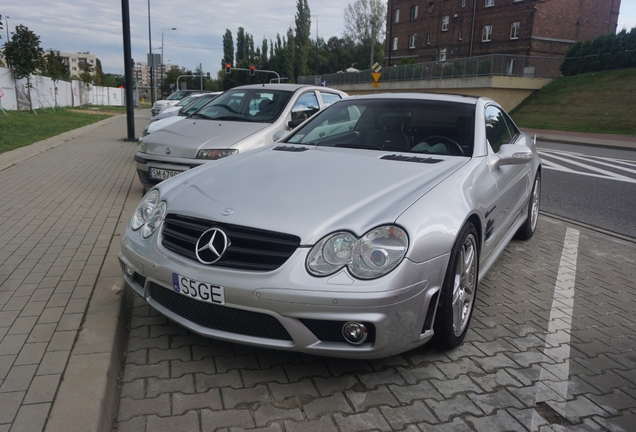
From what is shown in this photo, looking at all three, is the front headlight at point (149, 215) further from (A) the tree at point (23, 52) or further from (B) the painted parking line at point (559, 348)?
(A) the tree at point (23, 52)

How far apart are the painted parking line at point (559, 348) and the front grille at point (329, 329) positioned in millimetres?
856

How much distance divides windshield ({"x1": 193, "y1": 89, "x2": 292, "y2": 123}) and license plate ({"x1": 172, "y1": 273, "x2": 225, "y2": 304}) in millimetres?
4876

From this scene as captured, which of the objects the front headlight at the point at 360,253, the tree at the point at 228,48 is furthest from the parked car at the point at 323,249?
the tree at the point at 228,48

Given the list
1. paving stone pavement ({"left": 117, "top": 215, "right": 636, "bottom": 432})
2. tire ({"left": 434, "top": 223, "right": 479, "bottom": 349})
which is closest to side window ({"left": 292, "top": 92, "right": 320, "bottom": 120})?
paving stone pavement ({"left": 117, "top": 215, "right": 636, "bottom": 432})

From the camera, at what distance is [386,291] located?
102 inches

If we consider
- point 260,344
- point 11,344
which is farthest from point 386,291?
point 11,344

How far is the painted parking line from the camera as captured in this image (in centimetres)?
278

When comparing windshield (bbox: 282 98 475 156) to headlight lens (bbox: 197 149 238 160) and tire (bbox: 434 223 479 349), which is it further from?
headlight lens (bbox: 197 149 238 160)

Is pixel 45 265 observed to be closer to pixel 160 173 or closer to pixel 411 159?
pixel 160 173

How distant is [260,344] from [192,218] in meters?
0.80

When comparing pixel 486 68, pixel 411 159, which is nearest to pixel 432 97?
pixel 411 159

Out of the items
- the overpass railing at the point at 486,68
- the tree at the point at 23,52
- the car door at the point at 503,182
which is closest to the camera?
the car door at the point at 503,182

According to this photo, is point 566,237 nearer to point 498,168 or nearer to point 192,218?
point 498,168

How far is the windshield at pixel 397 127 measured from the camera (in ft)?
13.5
